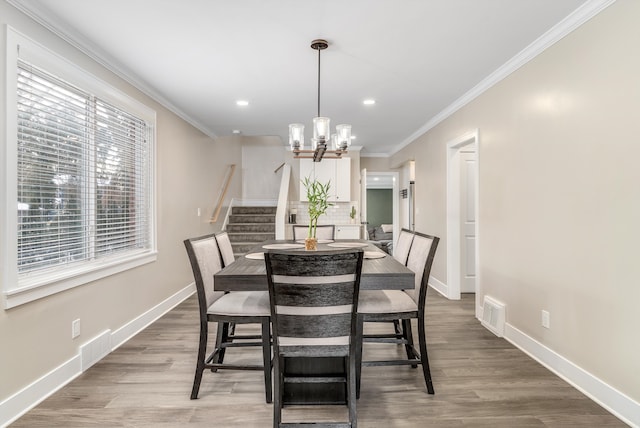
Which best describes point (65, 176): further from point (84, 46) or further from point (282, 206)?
point (282, 206)

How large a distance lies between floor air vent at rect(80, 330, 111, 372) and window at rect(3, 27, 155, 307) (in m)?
0.49

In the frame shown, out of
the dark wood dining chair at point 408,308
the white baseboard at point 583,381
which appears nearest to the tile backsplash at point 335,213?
the white baseboard at point 583,381

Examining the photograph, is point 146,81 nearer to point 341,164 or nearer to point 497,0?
point 497,0

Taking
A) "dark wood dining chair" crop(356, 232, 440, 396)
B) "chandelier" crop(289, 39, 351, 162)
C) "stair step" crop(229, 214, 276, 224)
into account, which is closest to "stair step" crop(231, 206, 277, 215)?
"stair step" crop(229, 214, 276, 224)

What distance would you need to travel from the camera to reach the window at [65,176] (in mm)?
2064

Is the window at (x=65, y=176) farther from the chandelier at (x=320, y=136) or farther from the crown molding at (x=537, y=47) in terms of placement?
the crown molding at (x=537, y=47)

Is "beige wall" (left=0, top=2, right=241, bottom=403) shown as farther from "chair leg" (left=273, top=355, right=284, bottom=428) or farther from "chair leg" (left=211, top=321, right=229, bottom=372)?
"chair leg" (left=273, top=355, right=284, bottom=428)

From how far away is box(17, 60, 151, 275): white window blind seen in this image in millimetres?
2156

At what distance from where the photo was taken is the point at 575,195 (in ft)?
7.66

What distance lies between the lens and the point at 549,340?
2.61 m

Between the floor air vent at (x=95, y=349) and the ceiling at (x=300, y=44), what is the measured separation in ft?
7.25

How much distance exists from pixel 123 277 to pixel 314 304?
2296mm

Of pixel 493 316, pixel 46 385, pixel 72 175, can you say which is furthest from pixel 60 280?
pixel 493 316

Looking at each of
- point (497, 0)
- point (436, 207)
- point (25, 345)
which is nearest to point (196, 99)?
point (25, 345)
